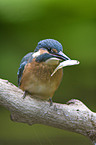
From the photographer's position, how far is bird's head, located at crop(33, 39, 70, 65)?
41.8 inches

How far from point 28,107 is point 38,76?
16 cm

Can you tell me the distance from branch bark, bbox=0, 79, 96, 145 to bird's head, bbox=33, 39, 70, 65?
0.20 metres

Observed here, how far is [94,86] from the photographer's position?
7.80 feet

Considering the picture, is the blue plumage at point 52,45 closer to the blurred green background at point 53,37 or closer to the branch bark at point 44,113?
the branch bark at point 44,113

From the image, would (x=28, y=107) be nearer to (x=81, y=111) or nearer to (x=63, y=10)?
(x=81, y=111)

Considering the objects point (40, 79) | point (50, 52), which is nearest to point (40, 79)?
point (40, 79)

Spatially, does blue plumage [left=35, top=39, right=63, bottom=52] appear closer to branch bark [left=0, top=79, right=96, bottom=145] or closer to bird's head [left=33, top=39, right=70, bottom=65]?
bird's head [left=33, top=39, right=70, bottom=65]

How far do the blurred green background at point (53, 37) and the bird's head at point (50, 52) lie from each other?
3.51ft

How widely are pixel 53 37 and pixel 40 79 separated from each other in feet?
3.83

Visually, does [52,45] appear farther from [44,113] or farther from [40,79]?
[44,113]

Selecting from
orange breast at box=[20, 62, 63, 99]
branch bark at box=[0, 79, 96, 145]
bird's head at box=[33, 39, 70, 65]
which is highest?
bird's head at box=[33, 39, 70, 65]

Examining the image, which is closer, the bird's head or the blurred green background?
the bird's head

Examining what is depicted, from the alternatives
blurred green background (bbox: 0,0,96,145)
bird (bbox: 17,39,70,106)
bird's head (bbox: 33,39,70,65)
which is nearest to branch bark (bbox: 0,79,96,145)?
bird (bbox: 17,39,70,106)

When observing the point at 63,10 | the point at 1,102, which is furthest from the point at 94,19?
the point at 1,102
